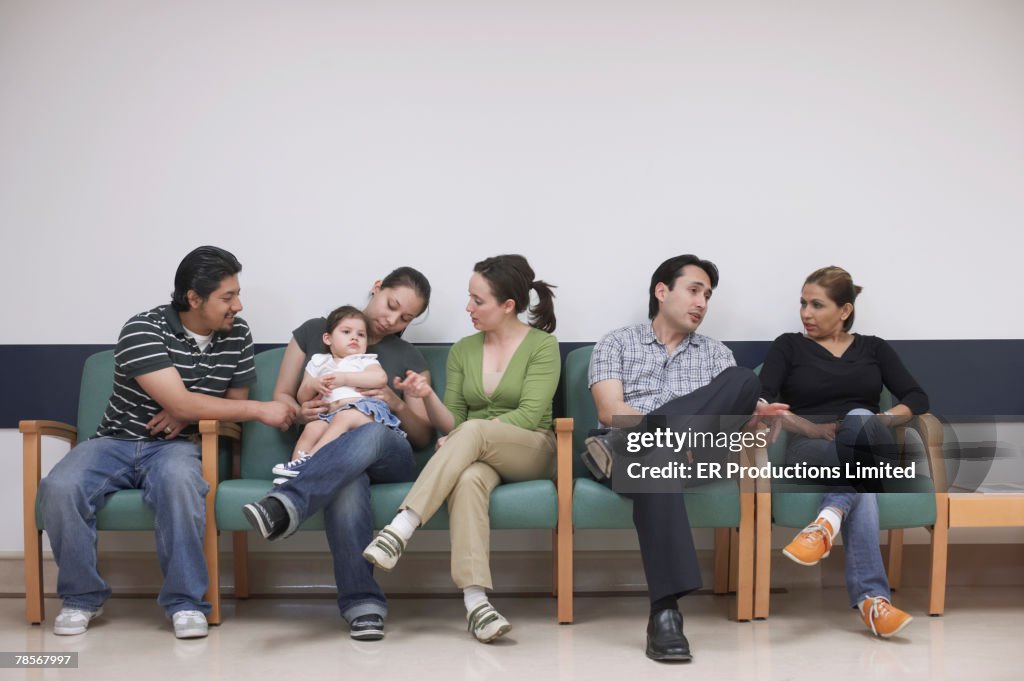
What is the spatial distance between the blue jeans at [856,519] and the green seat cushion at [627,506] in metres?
0.34

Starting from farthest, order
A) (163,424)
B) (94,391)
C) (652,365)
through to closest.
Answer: (94,391) < (652,365) < (163,424)

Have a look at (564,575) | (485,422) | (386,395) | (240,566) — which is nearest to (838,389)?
(564,575)

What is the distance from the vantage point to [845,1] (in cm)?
432

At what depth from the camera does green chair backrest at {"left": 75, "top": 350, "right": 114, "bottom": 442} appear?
3.88 metres

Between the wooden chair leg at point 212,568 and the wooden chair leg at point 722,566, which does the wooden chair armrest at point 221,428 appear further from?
the wooden chair leg at point 722,566

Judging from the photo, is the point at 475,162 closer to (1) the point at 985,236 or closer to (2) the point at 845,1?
(2) the point at 845,1

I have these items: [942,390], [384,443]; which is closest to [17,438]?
[384,443]

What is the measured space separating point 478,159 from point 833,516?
7.14 ft

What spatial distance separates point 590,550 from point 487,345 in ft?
3.56

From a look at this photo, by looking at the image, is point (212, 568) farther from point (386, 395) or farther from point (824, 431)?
point (824, 431)

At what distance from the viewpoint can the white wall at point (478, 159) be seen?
4215mm

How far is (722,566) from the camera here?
13.3ft

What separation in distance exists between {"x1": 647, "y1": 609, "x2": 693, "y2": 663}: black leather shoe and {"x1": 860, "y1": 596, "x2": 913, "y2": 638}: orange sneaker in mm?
692

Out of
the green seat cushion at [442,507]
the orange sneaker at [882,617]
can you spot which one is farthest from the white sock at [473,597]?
the orange sneaker at [882,617]
